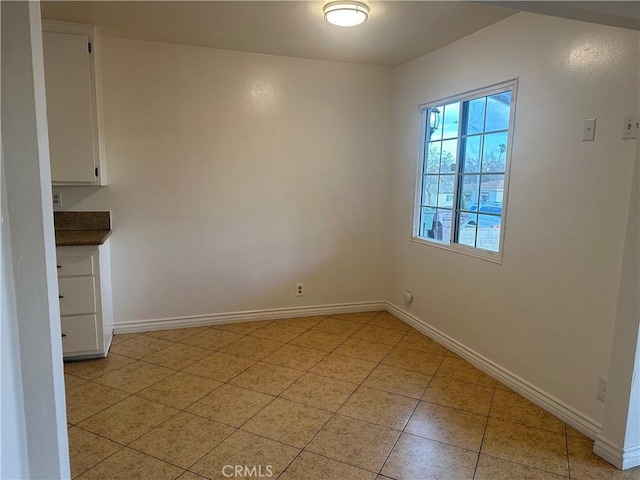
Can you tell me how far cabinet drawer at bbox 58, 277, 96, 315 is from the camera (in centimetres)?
292

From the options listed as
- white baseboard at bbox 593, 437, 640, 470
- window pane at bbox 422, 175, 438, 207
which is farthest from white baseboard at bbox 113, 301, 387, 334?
white baseboard at bbox 593, 437, 640, 470

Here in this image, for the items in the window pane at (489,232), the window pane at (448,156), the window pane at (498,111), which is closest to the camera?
the window pane at (498,111)

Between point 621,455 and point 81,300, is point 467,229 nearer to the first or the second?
point 621,455

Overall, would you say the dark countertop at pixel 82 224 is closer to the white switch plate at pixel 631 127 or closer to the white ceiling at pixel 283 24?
the white ceiling at pixel 283 24

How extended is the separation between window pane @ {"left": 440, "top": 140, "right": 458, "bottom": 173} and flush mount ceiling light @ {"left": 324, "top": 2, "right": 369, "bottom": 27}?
1.23 m

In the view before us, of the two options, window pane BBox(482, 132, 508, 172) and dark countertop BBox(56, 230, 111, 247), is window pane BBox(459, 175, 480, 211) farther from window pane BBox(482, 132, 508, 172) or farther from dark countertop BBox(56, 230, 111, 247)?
dark countertop BBox(56, 230, 111, 247)

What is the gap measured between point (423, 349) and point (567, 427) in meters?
1.19

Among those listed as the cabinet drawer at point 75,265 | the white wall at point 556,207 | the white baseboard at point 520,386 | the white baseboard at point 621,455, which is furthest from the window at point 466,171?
A: the cabinet drawer at point 75,265

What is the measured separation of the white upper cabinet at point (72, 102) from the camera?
9.56ft

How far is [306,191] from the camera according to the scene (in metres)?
3.92

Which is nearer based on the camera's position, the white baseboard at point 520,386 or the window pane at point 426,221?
the white baseboard at point 520,386

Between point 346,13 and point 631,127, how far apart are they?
1.63 metres

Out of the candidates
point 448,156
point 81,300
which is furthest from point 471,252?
point 81,300

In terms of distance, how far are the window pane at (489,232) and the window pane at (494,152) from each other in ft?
1.11
